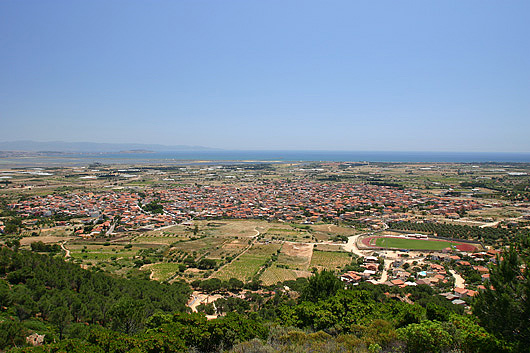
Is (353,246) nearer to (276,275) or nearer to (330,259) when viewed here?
(330,259)

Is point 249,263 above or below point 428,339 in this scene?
below

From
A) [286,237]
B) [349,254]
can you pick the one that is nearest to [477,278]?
[349,254]

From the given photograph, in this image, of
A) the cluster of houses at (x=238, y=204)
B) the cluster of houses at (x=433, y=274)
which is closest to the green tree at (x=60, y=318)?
the cluster of houses at (x=433, y=274)

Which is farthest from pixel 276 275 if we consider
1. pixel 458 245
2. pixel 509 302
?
pixel 458 245

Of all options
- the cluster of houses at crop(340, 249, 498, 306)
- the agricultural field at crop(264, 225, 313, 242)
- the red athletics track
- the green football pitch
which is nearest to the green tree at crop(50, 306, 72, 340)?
the cluster of houses at crop(340, 249, 498, 306)

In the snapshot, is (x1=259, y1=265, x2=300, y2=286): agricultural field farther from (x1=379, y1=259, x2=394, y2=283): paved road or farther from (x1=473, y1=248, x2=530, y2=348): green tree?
(x1=473, y1=248, x2=530, y2=348): green tree

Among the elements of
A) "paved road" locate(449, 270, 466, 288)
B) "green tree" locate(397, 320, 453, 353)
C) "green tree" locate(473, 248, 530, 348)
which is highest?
"green tree" locate(473, 248, 530, 348)

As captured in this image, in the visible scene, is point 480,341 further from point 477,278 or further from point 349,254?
point 349,254

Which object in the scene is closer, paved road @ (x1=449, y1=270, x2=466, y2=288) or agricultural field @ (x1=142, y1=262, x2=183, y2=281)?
paved road @ (x1=449, y1=270, x2=466, y2=288)
